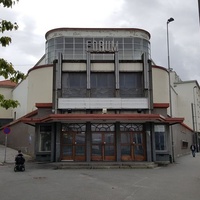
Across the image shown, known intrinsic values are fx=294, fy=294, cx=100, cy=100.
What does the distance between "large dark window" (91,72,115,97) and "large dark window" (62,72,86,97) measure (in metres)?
0.80

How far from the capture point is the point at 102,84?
23719 mm

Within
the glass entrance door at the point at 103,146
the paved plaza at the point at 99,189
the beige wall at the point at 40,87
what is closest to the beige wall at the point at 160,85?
the beige wall at the point at 40,87

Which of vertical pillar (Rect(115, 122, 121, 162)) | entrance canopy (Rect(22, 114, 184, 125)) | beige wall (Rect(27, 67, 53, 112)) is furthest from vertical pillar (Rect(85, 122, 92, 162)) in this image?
beige wall (Rect(27, 67, 53, 112))

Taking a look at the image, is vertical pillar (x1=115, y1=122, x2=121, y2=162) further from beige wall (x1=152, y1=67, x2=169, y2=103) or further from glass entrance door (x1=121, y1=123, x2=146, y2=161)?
beige wall (x1=152, y1=67, x2=169, y2=103)

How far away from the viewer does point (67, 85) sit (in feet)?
77.3

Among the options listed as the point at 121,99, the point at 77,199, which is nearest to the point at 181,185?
the point at 77,199

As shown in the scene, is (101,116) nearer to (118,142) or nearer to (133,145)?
(118,142)

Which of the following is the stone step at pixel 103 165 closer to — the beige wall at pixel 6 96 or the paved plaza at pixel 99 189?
the paved plaza at pixel 99 189

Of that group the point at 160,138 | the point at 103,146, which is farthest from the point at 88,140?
the point at 160,138

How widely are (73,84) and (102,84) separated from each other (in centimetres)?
233

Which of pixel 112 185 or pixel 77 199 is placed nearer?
pixel 77 199

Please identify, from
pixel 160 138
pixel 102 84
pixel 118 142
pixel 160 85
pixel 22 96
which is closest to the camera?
pixel 118 142

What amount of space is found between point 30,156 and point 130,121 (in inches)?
406

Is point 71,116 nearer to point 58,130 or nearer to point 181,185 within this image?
point 58,130
